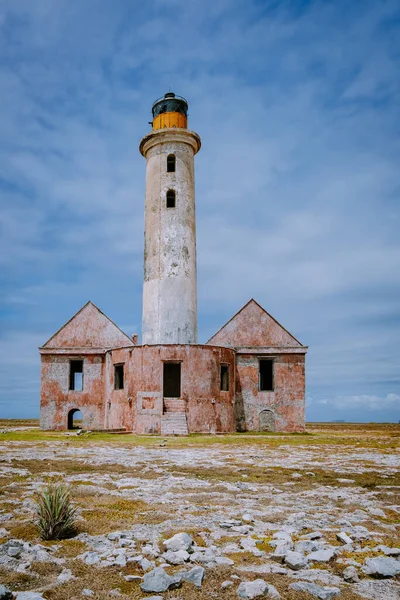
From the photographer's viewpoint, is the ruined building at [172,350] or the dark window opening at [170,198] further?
the dark window opening at [170,198]

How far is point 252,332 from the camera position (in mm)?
32344

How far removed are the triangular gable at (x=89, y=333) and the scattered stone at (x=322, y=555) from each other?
28.0 meters

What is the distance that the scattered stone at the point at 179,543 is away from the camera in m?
5.43

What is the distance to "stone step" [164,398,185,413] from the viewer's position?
25781 millimetres

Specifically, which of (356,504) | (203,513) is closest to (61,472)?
(203,513)

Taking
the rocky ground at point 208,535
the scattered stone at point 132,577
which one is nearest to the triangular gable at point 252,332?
the rocky ground at point 208,535

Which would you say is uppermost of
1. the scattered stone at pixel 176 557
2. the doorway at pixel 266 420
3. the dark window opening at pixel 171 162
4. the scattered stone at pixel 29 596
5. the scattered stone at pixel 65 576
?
the dark window opening at pixel 171 162

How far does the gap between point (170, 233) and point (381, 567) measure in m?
25.9

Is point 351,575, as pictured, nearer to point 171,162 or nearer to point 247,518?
point 247,518

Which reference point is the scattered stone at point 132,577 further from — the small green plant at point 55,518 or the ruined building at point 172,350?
the ruined building at point 172,350

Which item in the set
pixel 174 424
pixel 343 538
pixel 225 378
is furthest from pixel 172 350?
pixel 343 538

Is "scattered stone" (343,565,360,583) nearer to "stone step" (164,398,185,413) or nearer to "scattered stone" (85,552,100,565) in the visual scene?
"scattered stone" (85,552,100,565)

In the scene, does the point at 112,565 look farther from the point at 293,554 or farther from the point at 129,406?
the point at 129,406

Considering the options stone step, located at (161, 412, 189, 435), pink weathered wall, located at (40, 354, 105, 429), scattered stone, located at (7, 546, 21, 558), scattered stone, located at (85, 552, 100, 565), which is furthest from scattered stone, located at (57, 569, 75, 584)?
pink weathered wall, located at (40, 354, 105, 429)
